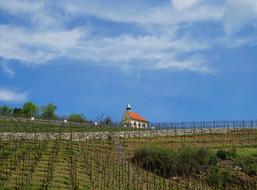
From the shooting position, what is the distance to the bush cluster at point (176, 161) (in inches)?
1234

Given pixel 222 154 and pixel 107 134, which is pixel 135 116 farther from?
pixel 222 154

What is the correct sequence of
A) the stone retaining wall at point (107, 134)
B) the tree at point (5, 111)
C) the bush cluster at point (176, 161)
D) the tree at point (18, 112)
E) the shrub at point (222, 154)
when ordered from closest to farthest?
the bush cluster at point (176, 161)
the shrub at point (222, 154)
the stone retaining wall at point (107, 134)
the tree at point (5, 111)
the tree at point (18, 112)

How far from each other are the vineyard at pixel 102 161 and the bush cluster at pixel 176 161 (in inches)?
10.0

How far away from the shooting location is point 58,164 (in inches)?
1096

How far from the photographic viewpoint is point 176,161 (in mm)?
31719

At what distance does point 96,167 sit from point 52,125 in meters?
21.9

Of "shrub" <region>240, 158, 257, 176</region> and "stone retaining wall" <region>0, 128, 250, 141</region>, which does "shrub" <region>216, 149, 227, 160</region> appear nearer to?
"shrub" <region>240, 158, 257, 176</region>

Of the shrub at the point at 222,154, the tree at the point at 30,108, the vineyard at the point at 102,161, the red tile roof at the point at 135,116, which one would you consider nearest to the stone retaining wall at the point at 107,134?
the vineyard at the point at 102,161

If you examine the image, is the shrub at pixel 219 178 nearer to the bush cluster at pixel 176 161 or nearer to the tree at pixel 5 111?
the bush cluster at pixel 176 161

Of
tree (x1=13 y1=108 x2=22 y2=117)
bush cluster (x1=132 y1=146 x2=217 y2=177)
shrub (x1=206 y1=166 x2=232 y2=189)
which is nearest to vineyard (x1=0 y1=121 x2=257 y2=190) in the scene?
shrub (x1=206 y1=166 x2=232 y2=189)

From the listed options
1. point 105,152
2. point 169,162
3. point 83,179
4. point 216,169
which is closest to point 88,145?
point 105,152

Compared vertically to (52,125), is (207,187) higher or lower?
lower

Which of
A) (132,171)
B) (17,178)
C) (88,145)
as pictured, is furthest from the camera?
(88,145)

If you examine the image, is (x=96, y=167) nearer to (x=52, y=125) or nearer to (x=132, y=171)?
(x=132, y=171)
